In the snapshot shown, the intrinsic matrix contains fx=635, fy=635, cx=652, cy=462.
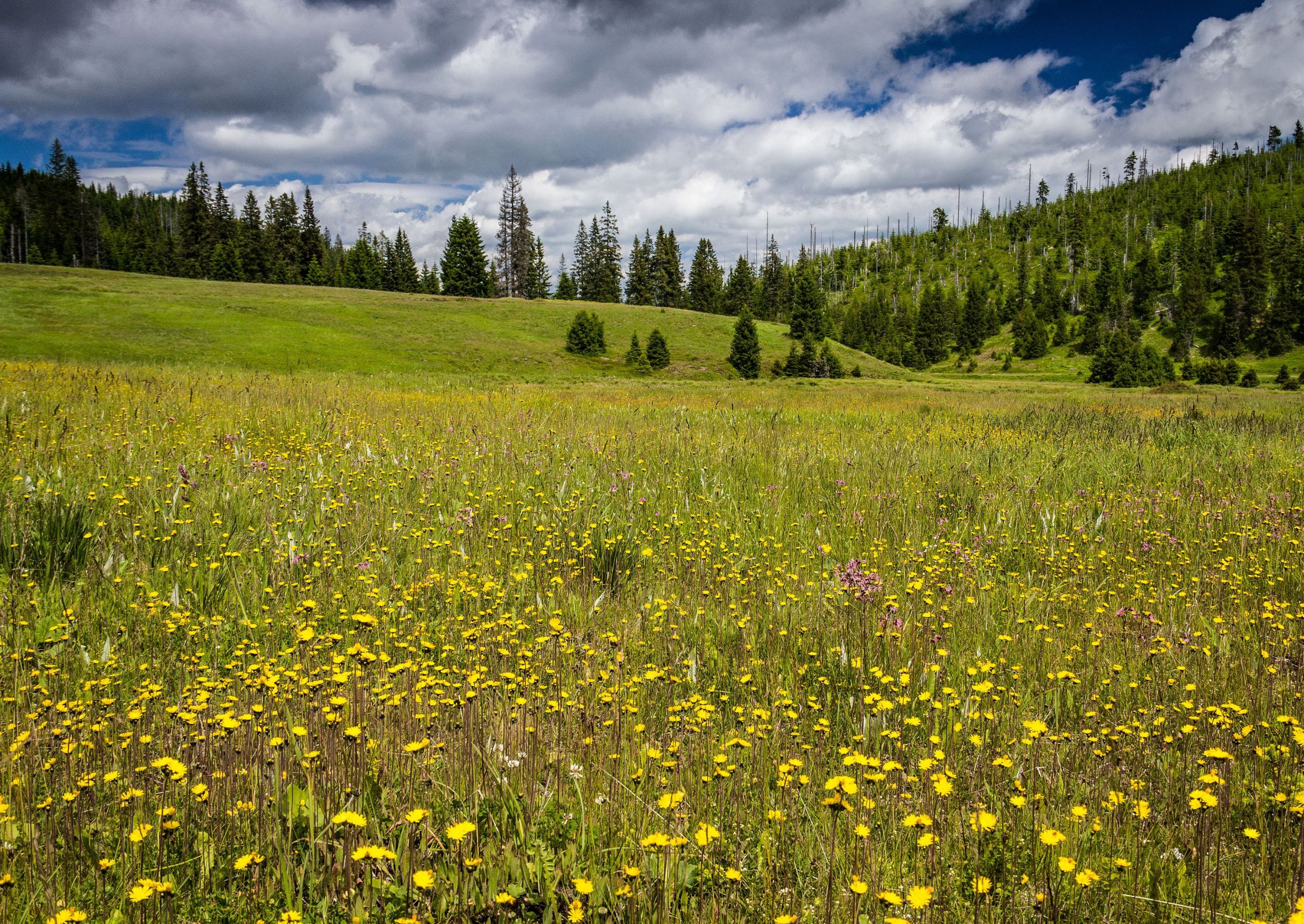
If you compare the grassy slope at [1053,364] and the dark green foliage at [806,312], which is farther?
the grassy slope at [1053,364]

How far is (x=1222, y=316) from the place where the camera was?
8869 cm

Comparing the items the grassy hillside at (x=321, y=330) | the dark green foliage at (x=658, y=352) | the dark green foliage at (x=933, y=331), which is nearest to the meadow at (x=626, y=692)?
the grassy hillside at (x=321, y=330)

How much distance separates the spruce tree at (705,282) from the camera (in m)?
103

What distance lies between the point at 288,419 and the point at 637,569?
21.2 feet

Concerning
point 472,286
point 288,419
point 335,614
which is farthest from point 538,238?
point 335,614

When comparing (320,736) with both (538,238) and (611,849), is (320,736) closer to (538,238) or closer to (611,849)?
(611,849)

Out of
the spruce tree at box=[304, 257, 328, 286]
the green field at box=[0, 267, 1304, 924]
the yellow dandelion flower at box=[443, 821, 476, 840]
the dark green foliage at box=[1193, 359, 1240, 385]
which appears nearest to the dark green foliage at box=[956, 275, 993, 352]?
the dark green foliage at box=[1193, 359, 1240, 385]

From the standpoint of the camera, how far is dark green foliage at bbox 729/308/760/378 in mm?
56844

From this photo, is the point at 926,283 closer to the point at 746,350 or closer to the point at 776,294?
the point at 776,294

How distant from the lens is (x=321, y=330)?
154 ft

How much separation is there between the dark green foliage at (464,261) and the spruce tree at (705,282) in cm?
3574

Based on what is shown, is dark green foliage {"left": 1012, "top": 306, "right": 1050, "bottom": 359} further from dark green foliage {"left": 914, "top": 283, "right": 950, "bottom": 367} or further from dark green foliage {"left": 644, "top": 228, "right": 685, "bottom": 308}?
dark green foliage {"left": 644, "top": 228, "right": 685, "bottom": 308}

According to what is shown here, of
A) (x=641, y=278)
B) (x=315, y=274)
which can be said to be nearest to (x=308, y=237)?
(x=315, y=274)

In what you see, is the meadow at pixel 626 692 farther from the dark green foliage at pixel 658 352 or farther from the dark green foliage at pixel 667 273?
the dark green foliage at pixel 667 273
